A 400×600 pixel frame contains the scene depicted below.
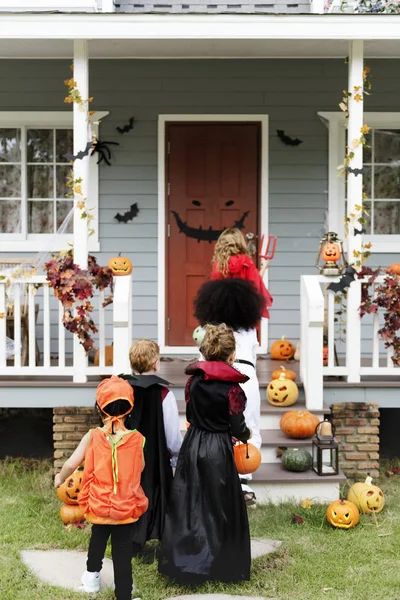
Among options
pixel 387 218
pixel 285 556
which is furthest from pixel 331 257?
pixel 285 556

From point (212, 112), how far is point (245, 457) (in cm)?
425

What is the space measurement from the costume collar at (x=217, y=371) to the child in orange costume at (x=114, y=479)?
47cm

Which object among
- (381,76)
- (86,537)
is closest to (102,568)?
(86,537)

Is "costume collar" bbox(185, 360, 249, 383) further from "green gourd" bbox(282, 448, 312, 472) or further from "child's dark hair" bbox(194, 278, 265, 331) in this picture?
"green gourd" bbox(282, 448, 312, 472)

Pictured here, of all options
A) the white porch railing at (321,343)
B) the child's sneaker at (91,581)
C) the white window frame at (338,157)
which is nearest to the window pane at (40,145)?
the white window frame at (338,157)

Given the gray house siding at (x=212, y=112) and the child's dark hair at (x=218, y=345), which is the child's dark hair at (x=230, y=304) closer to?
→ the child's dark hair at (x=218, y=345)

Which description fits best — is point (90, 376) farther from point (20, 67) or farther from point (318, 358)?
point (20, 67)

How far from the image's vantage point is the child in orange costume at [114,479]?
13.7ft

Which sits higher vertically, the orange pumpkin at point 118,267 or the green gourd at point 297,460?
the orange pumpkin at point 118,267

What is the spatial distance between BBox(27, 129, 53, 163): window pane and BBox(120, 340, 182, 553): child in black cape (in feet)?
Result: 13.7

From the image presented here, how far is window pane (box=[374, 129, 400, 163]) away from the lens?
843 centimetres

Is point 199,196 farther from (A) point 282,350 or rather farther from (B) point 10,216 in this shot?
(B) point 10,216

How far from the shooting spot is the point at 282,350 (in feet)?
26.2

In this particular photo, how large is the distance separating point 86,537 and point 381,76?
5360mm
